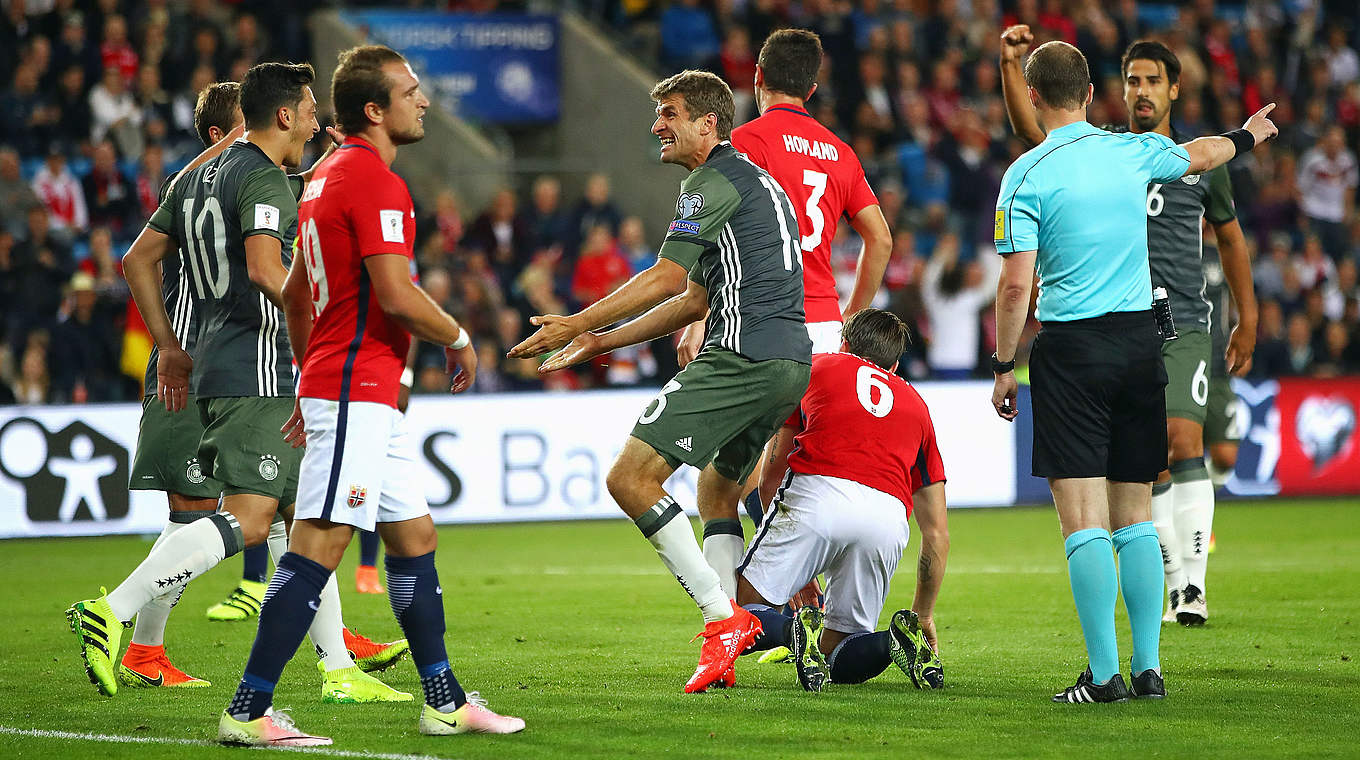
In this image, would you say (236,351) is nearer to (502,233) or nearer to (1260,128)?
(1260,128)

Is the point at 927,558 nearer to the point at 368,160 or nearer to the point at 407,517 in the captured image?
the point at 407,517

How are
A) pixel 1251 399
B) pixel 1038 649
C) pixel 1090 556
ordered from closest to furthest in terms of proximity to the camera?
1. pixel 1090 556
2. pixel 1038 649
3. pixel 1251 399

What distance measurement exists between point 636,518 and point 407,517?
1.00 m

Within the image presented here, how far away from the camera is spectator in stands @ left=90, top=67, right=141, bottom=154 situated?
16203 millimetres

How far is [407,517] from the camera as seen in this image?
506 cm

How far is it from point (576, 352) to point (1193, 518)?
151 inches

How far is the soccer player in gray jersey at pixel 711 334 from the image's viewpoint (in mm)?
5711

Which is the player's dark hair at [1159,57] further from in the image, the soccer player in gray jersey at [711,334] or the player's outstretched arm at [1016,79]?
the soccer player in gray jersey at [711,334]

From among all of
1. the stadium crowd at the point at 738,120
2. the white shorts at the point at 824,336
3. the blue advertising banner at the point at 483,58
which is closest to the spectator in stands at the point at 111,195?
the stadium crowd at the point at 738,120

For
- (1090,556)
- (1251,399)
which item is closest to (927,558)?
(1090,556)

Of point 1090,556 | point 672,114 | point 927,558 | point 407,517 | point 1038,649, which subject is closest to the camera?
point 407,517

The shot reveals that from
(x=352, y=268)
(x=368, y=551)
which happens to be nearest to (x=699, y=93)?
(x=352, y=268)

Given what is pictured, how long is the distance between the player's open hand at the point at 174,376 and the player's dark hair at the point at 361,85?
173 cm

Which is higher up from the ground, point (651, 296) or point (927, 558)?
point (651, 296)
